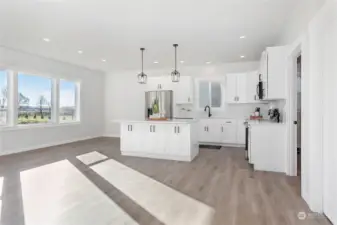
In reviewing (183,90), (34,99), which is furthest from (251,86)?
(34,99)

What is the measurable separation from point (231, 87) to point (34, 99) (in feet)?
20.0

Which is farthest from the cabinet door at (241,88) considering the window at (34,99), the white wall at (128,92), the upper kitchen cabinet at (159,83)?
the window at (34,99)

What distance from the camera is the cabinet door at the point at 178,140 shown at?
4.98 meters

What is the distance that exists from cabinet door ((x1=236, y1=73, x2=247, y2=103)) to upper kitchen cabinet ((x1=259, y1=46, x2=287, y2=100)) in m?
2.73

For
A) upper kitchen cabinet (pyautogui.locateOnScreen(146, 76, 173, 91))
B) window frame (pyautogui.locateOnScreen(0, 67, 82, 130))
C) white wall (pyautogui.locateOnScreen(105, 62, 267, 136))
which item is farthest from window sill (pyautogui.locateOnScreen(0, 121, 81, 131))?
upper kitchen cabinet (pyautogui.locateOnScreen(146, 76, 173, 91))

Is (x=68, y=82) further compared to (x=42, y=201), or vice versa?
(x=68, y=82)

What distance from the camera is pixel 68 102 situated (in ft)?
25.6

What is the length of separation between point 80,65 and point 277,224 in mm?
7717

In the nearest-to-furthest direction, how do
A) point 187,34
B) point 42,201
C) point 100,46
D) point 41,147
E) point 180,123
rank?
1. point 42,201
2. point 187,34
3. point 180,123
4. point 100,46
5. point 41,147

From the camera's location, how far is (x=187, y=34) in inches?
184

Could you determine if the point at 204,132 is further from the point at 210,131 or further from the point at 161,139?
the point at 161,139

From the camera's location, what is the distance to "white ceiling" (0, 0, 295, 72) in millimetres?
3363

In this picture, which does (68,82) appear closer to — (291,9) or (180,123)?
(180,123)

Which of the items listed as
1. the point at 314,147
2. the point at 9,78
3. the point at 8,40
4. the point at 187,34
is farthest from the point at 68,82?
the point at 314,147
